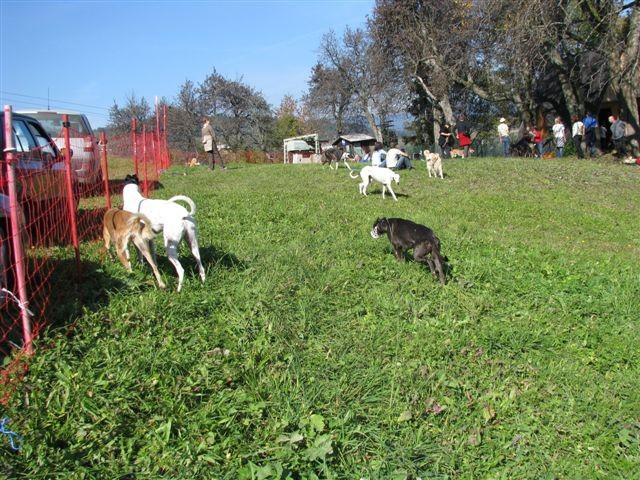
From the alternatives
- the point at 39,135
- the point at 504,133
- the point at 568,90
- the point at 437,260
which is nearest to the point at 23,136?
the point at 39,135

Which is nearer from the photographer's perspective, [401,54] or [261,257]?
[261,257]

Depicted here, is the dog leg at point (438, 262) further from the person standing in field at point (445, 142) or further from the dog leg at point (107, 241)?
the person standing in field at point (445, 142)

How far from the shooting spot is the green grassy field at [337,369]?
3.25m

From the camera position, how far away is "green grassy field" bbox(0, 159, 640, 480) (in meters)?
3.25

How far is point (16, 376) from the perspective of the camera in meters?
3.49

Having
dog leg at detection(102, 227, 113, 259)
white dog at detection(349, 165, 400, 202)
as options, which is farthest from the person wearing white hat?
dog leg at detection(102, 227, 113, 259)

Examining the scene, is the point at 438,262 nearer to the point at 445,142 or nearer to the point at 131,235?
the point at 131,235

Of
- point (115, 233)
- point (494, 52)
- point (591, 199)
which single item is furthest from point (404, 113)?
point (115, 233)

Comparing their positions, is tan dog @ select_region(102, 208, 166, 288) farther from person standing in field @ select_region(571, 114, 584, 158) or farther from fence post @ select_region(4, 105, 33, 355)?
person standing in field @ select_region(571, 114, 584, 158)

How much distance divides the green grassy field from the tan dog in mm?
202

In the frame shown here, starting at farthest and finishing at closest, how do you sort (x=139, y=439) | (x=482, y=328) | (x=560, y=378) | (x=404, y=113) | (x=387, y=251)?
1. (x=404, y=113)
2. (x=387, y=251)
3. (x=482, y=328)
4. (x=560, y=378)
5. (x=139, y=439)

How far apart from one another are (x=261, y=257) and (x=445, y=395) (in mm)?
2848

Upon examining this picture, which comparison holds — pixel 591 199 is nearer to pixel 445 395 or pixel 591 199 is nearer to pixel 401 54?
pixel 445 395

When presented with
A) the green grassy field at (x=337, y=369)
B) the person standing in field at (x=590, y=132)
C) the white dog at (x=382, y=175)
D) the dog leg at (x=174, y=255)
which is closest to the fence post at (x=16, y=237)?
the green grassy field at (x=337, y=369)
